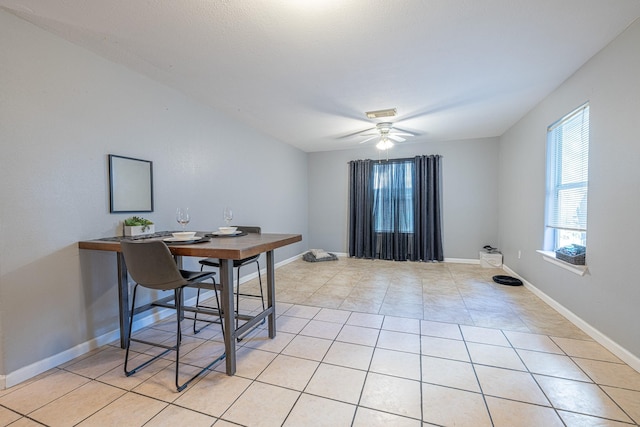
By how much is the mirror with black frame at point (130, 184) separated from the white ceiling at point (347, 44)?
0.88 meters

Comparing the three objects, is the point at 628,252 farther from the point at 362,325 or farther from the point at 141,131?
the point at 141,131

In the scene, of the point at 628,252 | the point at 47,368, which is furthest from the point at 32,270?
the point at 628,252

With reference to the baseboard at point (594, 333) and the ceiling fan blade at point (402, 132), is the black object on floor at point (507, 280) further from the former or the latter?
the ceiling fan blade at point (402, 132)

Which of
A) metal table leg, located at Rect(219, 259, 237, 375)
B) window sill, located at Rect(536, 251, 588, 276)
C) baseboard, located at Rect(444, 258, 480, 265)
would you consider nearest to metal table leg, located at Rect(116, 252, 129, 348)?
metal table leg, located at Rect(219, 259, 237, 375)

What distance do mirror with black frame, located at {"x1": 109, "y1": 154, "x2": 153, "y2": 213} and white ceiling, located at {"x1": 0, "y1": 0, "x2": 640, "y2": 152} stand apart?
34.7 inches

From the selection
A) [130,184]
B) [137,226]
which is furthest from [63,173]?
[137,226]

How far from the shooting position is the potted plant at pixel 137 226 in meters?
2.38

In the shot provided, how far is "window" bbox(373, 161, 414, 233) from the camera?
18.5ft

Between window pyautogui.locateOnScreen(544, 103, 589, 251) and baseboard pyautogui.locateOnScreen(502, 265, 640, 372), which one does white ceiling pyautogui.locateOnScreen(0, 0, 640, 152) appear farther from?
baseboard pyautogui.locateOnScreen(502, 265, 640, 372)

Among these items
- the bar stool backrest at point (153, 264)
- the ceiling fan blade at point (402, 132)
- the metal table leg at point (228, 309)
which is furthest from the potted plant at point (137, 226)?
the ceiling fan blade at point (402, 132)

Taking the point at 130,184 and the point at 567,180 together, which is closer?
the point at 130,184

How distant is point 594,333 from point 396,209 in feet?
11.9

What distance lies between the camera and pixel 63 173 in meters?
2.04

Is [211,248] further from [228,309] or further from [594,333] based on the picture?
[594,333]
